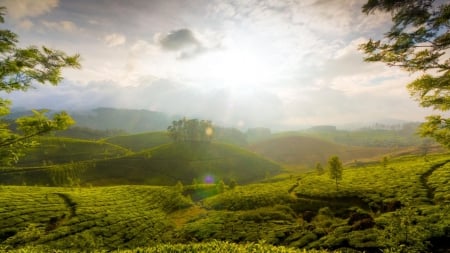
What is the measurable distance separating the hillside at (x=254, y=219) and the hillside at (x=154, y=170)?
63.1 m

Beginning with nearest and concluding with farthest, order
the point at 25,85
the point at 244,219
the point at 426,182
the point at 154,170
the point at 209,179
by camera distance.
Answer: the point at 25,85, the point at 244,219, the point at 426,182, the point at 209,179, the point at 154,170

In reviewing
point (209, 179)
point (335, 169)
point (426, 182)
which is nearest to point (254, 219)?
point (335, 169)

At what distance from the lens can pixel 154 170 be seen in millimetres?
155875

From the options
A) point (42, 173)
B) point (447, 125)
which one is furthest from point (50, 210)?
point (42, 173)

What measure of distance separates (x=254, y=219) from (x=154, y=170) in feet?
394

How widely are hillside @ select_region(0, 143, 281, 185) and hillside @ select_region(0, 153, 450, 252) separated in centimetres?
6312

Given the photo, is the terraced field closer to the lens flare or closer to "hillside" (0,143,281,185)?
"hillside" (0,143,281,185)

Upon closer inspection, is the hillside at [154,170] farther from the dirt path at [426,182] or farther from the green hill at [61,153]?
the dirt path at [426,182]

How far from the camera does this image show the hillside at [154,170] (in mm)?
128625

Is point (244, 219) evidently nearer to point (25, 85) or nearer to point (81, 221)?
point (81, 221)

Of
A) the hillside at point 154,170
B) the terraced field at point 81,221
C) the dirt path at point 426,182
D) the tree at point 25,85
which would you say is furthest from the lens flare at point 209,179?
the tree at point 25,85

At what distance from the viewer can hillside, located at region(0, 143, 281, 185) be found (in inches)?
5064

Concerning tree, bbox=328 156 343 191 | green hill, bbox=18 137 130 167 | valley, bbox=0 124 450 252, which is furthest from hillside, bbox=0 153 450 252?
green hill, bbox=18 137 130 167

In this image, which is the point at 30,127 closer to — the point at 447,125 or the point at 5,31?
the point at 5,31
